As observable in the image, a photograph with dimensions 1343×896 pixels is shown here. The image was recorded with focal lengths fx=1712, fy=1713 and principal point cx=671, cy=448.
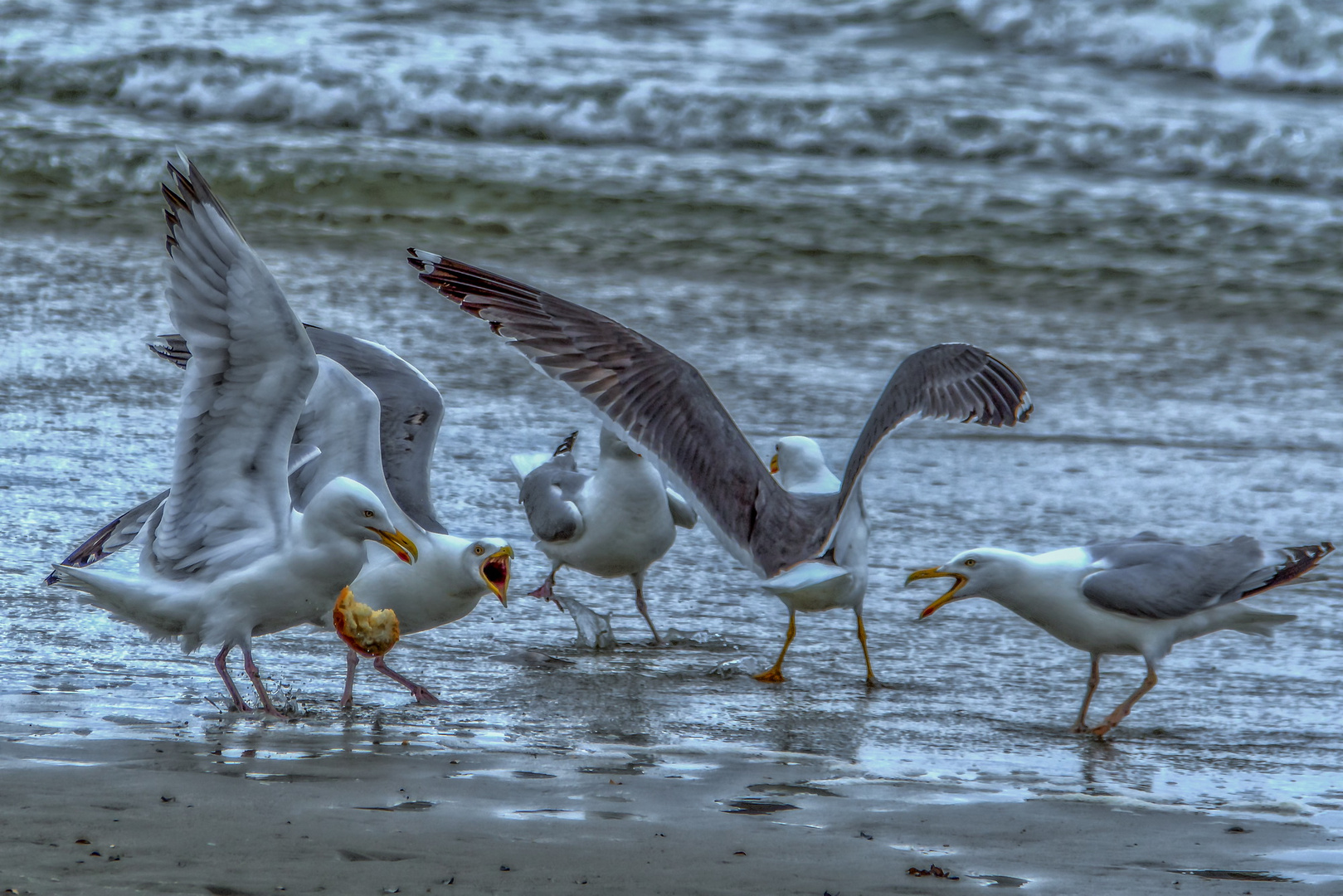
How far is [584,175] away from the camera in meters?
12.5

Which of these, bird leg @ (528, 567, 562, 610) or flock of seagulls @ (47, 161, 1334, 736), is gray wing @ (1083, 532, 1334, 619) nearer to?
flock of seagulls @ (47, 161, 1334, 736)

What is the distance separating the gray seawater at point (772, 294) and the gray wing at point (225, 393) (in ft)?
1.23

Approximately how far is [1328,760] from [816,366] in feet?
14.3

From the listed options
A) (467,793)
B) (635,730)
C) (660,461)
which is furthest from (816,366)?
(467,793)

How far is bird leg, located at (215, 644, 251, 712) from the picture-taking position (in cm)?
396

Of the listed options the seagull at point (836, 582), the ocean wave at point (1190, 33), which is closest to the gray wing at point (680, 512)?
the seagull at point (836, 582)

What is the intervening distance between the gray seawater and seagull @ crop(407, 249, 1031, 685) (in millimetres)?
351

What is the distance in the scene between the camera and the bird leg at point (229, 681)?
13.0 feet

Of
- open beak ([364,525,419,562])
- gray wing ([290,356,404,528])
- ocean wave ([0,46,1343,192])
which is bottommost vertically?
open beak ([364,525,419,562])

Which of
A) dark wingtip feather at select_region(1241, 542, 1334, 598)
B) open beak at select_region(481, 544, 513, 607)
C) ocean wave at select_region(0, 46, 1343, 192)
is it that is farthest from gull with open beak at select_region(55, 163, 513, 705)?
ocean wave at select_region(0, 46, 1343, 192)

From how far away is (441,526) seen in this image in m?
4.82

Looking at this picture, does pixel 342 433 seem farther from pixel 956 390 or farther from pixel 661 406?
pixel 956 390

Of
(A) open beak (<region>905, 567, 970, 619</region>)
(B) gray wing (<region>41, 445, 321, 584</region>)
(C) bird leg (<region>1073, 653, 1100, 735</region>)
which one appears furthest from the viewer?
(B) gray wing (<region>41, 445, 321, 584</region>)

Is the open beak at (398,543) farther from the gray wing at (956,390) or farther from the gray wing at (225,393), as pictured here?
the gray wing at (956,390)
